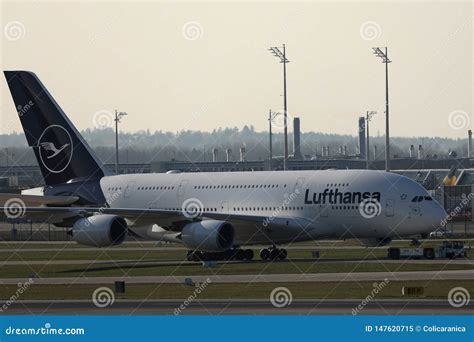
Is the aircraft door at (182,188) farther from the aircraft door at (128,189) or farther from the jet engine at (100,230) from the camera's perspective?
the jet engine at (100,230)

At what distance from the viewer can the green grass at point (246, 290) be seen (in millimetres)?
43219

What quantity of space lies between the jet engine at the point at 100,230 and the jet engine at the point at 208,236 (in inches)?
139

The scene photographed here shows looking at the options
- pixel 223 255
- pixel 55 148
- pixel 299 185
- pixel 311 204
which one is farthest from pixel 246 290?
pixel 55 148

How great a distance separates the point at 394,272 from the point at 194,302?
15.7 meters

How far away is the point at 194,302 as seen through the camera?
41156mm

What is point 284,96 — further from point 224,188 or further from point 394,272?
point 394,272

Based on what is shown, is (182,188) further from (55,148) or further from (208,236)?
(208,236)

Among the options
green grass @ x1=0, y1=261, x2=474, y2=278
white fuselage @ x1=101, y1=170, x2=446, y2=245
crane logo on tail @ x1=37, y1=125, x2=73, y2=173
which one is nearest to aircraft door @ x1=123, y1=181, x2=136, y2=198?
white fuselage @ x1=101, y1=170, x2=446, y2=245

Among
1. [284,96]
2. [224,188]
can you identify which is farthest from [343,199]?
[284,96]

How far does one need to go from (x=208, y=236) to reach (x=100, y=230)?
19.4 ft

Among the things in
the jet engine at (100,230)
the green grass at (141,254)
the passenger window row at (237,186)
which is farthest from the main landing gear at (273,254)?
the jet engine at (100,230)

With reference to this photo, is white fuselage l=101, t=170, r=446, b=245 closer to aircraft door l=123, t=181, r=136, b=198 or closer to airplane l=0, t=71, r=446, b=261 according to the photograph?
airplane l=0, t=71, r=446, b=261

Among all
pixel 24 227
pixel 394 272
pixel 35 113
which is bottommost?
pixel 24 227

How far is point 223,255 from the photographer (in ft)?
222
